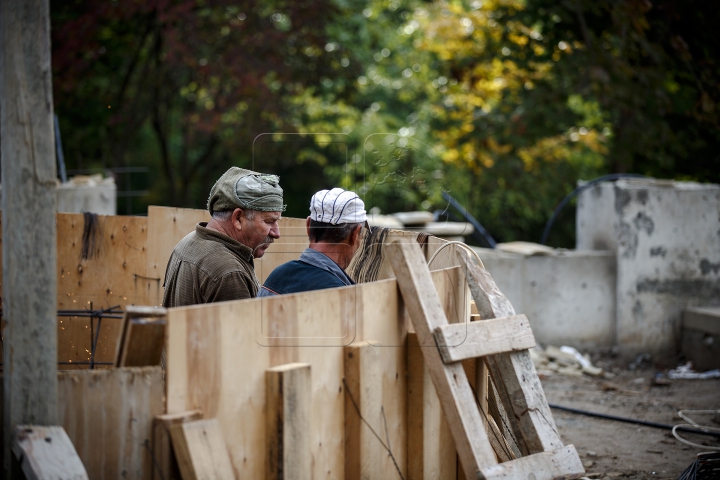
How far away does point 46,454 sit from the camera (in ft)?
6.61

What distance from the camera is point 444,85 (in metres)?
15.5

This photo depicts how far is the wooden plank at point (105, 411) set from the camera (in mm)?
2182

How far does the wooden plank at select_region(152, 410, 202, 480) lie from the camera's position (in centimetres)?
220

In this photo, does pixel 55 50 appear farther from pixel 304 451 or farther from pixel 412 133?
pixel 304 451

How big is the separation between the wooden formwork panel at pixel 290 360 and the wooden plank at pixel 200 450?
0.21 feet

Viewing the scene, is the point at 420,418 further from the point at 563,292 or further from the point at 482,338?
the point at 563,292

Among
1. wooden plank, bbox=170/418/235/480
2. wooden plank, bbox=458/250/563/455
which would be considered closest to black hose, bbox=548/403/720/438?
wooden plank, bbox=458/250/563/455

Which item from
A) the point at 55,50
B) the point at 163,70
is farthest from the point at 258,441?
the point at 163,70

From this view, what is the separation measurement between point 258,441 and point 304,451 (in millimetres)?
170

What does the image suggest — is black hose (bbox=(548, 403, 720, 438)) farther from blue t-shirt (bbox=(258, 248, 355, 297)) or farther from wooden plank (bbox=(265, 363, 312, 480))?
wooden plank (bbox=(265, 363, 312, 480))

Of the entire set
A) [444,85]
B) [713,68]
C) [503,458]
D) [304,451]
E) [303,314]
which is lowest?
[503,458]

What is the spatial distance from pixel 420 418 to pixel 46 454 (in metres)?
1.44

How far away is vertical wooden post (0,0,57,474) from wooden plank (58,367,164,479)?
0.28 feet

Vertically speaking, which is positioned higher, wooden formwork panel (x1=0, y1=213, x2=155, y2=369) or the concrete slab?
wooden formwork panel (x1=0, y1=213, x2=155, y2=369)
